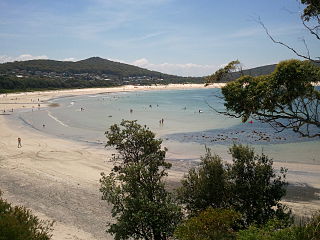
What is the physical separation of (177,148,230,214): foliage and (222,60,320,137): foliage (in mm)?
2963

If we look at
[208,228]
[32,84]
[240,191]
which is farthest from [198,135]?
[32,84]

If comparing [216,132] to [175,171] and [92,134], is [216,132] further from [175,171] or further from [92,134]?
[175,171]

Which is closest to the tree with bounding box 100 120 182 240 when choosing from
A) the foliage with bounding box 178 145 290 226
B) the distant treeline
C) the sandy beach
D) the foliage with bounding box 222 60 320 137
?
the foliage with bounding box 178 145 290 226

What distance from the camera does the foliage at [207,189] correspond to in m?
13.9

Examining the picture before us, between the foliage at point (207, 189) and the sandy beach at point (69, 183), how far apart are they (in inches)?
213

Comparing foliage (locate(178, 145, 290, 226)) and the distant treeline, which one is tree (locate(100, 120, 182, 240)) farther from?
the distant treeline

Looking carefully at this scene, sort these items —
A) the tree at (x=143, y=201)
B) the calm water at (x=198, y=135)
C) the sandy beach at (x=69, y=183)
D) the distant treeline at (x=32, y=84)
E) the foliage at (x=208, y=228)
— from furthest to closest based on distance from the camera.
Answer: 1. the distant treeline at (x=32, y=84)
2. the calm water at (x=198, y=135)
3. the sandy beach at (x=69, y=183)
4. the tree at (x=143, y=201)
5. the foliage at (x=208, y=228)

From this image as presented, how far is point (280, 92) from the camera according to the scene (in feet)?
36.9

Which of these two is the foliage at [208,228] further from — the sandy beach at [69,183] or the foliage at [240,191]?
the sandy beach at [69,183]

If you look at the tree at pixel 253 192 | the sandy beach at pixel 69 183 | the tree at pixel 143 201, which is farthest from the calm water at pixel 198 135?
the tree at pixel 143 201

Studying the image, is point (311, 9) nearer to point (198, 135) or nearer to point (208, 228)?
point (208, 228)

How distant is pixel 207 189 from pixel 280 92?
5212 millimetres

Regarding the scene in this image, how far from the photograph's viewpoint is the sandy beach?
19078mm

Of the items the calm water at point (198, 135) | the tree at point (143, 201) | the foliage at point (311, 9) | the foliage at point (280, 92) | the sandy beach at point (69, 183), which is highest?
the foliage at point (311, 9)
